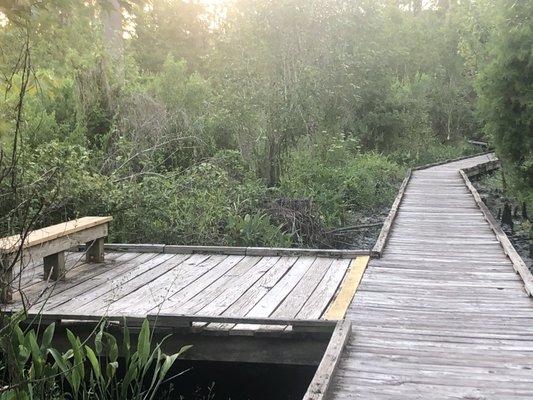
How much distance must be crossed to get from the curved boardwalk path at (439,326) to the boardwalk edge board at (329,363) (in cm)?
7

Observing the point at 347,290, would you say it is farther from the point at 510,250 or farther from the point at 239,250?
the point at 510,250

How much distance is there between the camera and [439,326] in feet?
14.9

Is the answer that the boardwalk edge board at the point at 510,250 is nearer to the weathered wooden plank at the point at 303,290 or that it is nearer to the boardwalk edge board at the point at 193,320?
the weathered wooden plank at the point at 303,290

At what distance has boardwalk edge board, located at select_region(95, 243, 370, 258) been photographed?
6.87m

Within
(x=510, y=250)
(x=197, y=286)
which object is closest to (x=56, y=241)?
(x=197, y=286)

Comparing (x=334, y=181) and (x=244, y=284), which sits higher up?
(x=334, y=181)

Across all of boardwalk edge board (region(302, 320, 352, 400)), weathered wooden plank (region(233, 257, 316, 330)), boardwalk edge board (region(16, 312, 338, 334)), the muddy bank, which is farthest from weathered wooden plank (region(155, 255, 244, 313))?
the muddy bank

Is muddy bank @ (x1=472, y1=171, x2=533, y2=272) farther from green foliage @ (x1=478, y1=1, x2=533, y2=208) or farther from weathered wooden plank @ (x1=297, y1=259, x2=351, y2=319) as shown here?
weathered wooden plank @ (x1=297, y1=259, x2=351, y2=319)

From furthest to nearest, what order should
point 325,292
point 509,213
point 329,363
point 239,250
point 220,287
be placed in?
point 509,213 → point 239,250 → point 220,287 → point 325,292 → point 329,363

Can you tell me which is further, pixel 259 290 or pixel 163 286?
pixel 163 286

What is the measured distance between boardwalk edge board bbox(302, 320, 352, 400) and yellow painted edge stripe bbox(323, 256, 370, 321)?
26 centimetres

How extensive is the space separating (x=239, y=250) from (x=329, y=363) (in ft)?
11.5

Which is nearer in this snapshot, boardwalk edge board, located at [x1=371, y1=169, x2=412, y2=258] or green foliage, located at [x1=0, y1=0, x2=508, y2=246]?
boardwalk edge board, located at [x1=371, y1=169, x2=412, y2=258]

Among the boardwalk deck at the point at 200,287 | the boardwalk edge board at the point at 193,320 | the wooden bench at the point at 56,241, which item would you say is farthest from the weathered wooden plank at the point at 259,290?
the wooden bench at the point at 56,241
